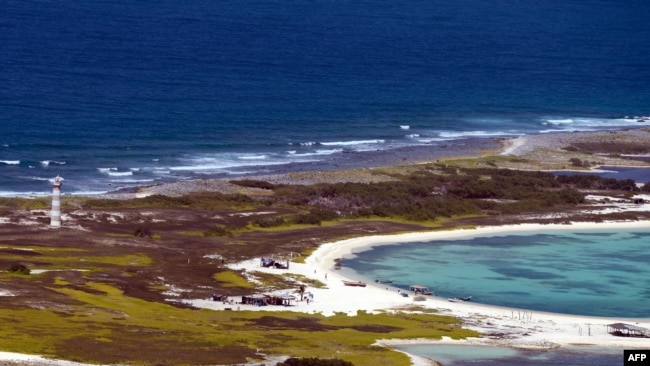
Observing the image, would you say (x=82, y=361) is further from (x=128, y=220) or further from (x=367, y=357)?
(x=128, y=220)

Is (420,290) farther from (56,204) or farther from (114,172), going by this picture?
(114,172)

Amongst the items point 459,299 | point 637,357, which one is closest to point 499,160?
point 459,299

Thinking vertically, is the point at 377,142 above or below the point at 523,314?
above

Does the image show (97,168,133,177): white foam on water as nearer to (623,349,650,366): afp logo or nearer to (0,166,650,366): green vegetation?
(0,166,650,366): green vegetation

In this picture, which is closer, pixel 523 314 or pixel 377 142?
pixel 523 314

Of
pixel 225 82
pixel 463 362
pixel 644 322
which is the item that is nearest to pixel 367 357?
pixel 463 362

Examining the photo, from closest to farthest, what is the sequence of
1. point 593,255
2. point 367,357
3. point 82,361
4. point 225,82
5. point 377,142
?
point 82,361
point 367,357
point 593,255
point 377,142
point 225,82

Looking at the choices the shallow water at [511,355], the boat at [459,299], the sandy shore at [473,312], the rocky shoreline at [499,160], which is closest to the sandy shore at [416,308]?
the sandy shore at [473,312]
